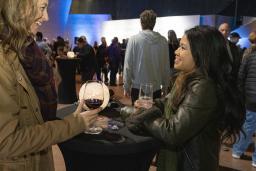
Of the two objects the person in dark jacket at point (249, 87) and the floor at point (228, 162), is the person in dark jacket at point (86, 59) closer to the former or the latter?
the floor at point (228, 162)

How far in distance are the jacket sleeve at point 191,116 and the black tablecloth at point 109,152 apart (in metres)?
0.18

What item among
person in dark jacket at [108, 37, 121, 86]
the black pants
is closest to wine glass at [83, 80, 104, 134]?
the black pants

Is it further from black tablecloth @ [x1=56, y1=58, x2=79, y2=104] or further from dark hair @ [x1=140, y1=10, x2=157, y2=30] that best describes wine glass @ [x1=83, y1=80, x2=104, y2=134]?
black tablecloth @ [x1=56, y1=58, x2=79, y2=104]

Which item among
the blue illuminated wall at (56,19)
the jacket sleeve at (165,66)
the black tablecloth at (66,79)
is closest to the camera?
the jacket sleeve at (165,66)

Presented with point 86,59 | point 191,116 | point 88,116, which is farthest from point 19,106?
point 86,59

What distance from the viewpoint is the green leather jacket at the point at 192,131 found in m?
1.40

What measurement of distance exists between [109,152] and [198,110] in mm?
463

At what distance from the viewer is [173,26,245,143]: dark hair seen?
58.4 inches

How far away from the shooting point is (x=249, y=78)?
3795 millimetres

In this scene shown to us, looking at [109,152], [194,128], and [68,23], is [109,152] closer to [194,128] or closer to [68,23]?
[194,128]

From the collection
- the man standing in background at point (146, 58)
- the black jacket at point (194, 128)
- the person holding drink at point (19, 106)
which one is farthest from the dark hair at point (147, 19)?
the person holding drink at point (19, 106)

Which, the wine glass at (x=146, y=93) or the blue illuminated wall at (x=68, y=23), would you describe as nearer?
the wine glass at (x=146, y=93)

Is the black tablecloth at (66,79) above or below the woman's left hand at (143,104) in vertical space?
below

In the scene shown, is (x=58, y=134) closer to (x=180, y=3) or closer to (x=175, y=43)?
(x=175, y=43)
